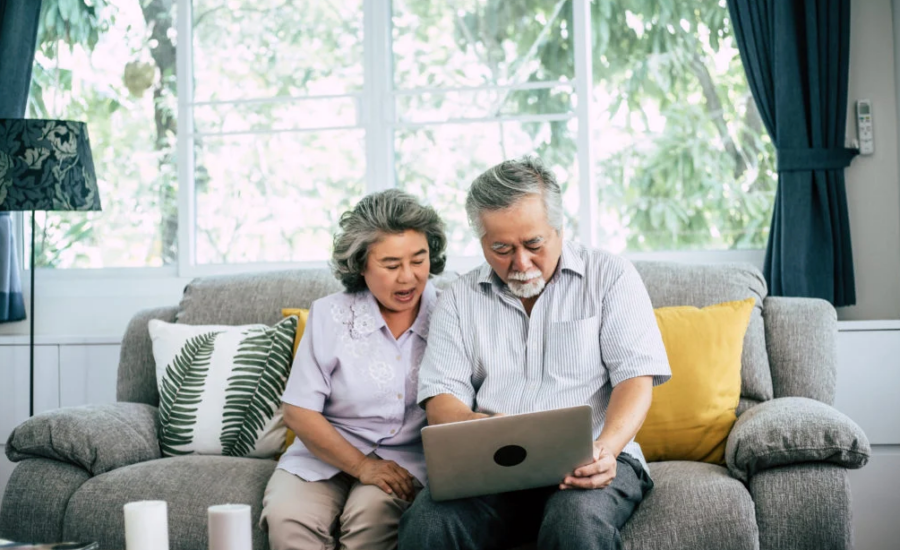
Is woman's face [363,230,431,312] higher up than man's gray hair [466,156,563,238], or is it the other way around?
man's gray hair [466,156,563,238]

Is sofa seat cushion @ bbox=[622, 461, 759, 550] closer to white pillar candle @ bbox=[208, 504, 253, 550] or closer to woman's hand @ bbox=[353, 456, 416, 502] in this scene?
woman's hand @ bbox=[353, 456, 416, 502]

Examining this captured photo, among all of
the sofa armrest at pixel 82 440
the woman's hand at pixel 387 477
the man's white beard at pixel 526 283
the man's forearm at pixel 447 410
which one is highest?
the man's white beard at pixel 526 283

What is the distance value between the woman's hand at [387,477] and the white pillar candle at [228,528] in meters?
0.67

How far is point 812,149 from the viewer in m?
3.08

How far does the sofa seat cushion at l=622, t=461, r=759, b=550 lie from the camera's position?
1.82m

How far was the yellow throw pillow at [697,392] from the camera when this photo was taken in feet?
7.36

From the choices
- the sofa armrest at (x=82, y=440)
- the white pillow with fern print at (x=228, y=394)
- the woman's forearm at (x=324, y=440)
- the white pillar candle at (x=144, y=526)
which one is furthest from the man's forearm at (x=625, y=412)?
the sofa armrest at (x=82, y=440)

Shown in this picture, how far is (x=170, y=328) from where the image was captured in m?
2.67

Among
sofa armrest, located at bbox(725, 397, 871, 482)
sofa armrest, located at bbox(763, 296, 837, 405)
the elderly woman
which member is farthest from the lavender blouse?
sofa armrest, located at bbox(763, 296, 837, 405)

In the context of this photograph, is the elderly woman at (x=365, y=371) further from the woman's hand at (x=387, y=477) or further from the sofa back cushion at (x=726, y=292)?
the sofa back cushion at (x=726, y=292)

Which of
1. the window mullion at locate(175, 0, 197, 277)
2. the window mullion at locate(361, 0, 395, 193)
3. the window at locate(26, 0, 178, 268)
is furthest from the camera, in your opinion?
the window at locate(26, 0, 178, 268)

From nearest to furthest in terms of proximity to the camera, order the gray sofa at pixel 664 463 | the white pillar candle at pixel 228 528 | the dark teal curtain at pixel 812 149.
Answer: the white pillar candle at pixel 228 528
the gray sofa at pixel 664 463
the dark teal curtain at pixel 812 149

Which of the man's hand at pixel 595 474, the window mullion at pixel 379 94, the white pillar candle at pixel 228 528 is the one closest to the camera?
the white pillar candle at pixel 228 528

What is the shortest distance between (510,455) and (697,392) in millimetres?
790
